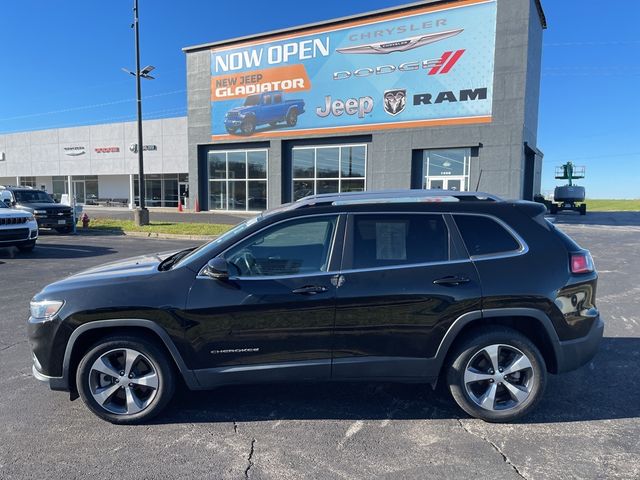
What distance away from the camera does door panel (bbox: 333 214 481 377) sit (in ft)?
10.1

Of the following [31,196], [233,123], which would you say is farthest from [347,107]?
[31,196]

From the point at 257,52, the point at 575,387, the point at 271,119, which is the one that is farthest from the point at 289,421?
the point at 257,52

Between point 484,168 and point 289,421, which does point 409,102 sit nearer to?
point 484,168

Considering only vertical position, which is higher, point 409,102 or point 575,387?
point 409,102

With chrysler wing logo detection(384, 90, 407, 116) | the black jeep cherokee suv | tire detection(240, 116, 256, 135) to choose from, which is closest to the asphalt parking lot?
the black jeep cherokee suv

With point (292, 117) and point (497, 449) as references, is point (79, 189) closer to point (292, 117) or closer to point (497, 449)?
point (292, 117)

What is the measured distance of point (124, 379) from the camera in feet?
10.4

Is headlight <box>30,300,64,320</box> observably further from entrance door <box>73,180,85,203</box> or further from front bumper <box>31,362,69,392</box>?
entrance door <box>73,180,85,203</box>

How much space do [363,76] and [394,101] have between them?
8.03ft

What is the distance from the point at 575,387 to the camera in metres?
3.79

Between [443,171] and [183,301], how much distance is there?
21.7 meters

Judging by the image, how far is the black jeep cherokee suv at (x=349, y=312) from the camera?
3.06 meters

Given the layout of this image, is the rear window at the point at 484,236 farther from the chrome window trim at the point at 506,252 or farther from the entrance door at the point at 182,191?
the entrance door at the point at 182,191

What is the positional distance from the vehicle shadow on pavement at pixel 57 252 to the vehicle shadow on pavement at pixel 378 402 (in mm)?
9485
